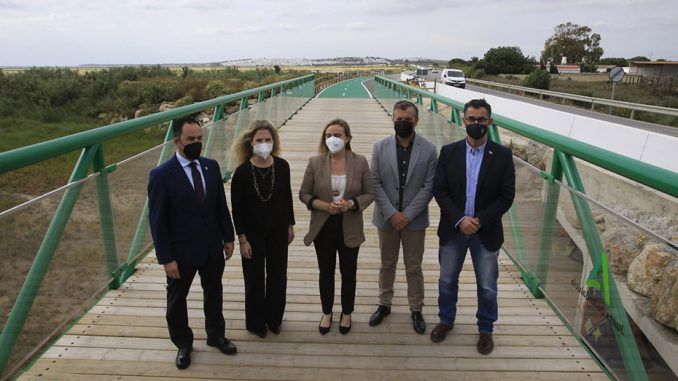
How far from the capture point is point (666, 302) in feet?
9.72

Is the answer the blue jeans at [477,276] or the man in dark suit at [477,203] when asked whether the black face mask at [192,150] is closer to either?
the man in dark suit at [477,203]

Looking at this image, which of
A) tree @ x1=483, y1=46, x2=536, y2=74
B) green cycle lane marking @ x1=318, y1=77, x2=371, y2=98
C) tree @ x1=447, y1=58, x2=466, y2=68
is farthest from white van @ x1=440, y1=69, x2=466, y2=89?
tree @ x1=447, y1=58, x2=466, y2=68

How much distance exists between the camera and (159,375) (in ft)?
9.24

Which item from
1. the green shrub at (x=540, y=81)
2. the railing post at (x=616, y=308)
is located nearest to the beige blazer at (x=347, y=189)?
the railing post at (x=616, y=308)

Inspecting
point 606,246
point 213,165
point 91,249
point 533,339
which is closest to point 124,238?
point 91,249

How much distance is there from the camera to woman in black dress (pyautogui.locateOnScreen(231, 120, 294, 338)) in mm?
3018

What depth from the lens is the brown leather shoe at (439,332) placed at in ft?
10.5

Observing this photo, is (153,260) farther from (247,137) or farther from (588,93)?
(588,93)

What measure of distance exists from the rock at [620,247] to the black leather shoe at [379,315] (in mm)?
1483

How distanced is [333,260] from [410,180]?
739 millimetres

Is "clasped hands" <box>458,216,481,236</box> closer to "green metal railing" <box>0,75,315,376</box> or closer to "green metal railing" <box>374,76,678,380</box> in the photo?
"green metal railing" <box>374,76,678,380</box>

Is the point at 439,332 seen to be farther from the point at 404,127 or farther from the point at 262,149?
the point at 262,149

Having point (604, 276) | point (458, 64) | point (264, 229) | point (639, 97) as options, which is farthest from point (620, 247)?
point (458, 64)

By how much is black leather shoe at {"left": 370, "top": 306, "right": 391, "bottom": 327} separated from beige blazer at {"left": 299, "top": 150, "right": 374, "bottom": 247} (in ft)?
1.92
